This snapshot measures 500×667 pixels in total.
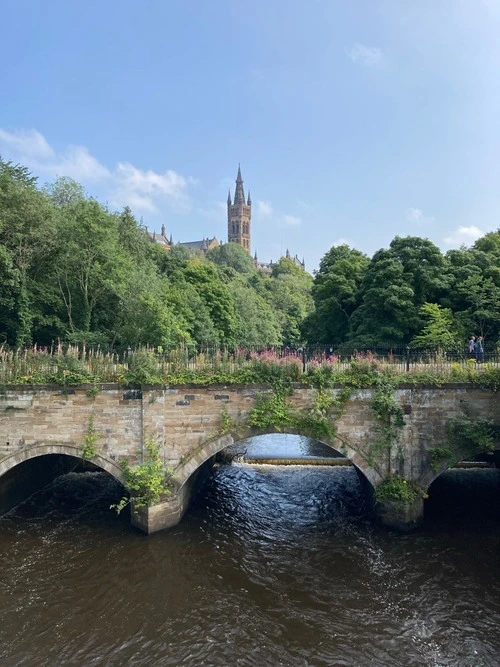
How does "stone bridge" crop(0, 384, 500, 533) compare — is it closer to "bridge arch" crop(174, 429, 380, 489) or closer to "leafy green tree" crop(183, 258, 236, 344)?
"bridge arch" crop(174, 429, 380, 489)

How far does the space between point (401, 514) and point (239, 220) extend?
540ft

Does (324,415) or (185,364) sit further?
(185,364)

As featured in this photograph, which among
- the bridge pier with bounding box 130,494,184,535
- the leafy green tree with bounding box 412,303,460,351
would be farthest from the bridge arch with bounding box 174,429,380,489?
the leafy green tree with bounding box 412,303,460,351

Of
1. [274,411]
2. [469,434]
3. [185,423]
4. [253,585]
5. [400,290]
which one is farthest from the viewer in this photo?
[400,290]

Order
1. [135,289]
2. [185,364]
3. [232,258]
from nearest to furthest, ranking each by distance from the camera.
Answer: [185,364]
[135,289]
[232,258]

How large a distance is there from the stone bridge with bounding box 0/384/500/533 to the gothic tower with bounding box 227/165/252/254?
158714mm

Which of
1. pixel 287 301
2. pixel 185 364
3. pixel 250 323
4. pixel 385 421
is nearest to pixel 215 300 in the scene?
pixel 250 323

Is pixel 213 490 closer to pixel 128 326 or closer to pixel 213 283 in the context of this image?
pixel 128 326

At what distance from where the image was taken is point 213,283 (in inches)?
1898

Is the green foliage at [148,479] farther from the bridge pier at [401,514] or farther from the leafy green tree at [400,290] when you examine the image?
the leafy green tree at [400,290]

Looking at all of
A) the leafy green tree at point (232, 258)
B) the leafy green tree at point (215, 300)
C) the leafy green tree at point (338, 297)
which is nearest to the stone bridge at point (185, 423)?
the leafy green tree at point (338, 297)

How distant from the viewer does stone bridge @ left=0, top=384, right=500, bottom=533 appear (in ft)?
44.5

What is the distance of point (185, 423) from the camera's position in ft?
45.2

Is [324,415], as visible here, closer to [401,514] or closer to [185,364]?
[401,514]
